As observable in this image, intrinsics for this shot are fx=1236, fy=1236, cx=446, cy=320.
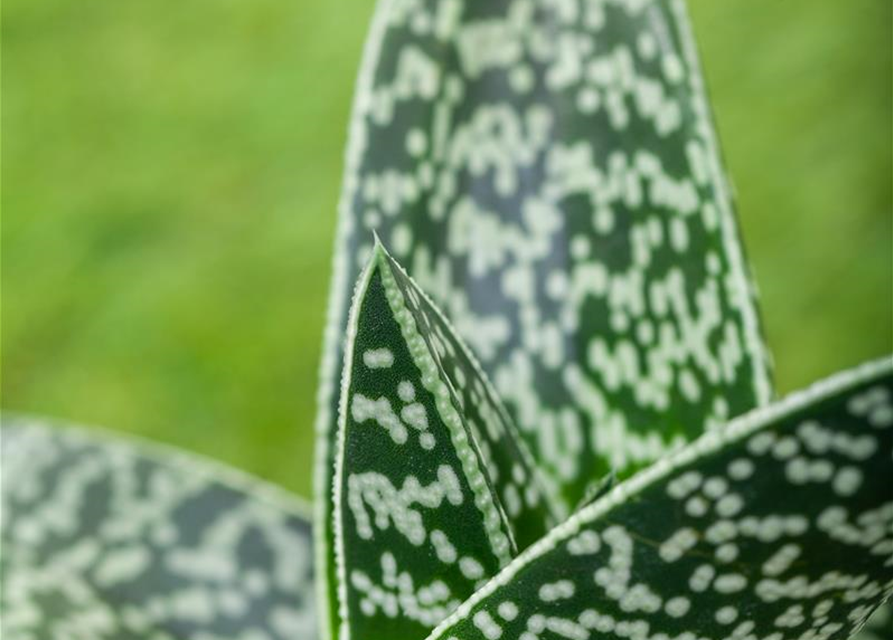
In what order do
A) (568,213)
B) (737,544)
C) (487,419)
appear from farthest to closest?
(568,213), (487,419), (737,544)

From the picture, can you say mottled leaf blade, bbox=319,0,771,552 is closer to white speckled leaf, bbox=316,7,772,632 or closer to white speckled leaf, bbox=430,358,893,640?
white speckled leaf, bbox=316,7,772,632

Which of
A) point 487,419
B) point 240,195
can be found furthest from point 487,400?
point 240,195

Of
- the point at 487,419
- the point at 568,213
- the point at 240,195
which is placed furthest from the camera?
the point at 240,195

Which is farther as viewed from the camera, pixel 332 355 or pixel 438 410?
pixel 332 355

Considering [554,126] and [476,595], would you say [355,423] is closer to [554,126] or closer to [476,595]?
[476,595]

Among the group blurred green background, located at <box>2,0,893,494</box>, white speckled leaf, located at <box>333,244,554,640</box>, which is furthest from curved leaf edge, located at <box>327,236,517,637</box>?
blurred green background, located at <box>2,0,893,494</box>

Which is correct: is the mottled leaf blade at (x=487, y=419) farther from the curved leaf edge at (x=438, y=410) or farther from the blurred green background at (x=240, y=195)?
the blurred green background at (x=240, y=195)

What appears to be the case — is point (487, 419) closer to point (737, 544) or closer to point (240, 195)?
point (737, 544)
